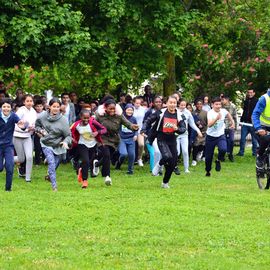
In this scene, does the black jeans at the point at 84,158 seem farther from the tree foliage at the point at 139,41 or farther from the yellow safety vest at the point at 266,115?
the tree foliage at the point at 139,41

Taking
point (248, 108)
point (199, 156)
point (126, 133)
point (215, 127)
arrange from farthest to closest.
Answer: point (248, 108) → point (199, 156) → point (126, 133) → point (215, 127)

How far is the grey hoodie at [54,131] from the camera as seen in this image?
16.5 meters

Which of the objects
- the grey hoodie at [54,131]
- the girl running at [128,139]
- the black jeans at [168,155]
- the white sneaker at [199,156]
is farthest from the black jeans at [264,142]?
the white sneaker at [199,156]

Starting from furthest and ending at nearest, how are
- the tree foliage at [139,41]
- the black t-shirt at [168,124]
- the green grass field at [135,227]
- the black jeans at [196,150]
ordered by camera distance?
the black jeans at [196,150], the tree foliage at [139,41], the black t-shirt at [168,124], the green grass field at [135,227]

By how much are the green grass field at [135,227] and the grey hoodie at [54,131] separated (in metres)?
0.85

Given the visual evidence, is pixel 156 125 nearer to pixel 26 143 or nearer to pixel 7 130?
pixel 7 130

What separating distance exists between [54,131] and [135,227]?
5.18 meters

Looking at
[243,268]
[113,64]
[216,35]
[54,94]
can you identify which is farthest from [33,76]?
[243,268]

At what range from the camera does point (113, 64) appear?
23922mm

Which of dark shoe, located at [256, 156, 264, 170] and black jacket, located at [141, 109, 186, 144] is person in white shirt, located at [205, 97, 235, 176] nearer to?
black jacket, located at [141, 109, 186, 144]

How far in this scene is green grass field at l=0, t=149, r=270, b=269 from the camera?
9.62 m

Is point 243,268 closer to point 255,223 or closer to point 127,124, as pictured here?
point 255,223

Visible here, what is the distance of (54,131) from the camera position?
1650 centimetres

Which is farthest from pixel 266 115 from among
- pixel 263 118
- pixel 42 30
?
pixel 42 30
